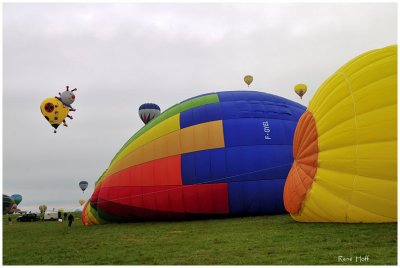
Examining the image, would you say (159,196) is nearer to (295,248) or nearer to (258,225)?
(258,225)

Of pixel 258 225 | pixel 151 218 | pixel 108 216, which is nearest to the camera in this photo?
pixel 258 225

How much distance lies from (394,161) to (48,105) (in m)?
25.9

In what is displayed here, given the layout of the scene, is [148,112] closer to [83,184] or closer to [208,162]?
[208,162]

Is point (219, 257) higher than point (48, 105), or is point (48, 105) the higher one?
point (48, 105)

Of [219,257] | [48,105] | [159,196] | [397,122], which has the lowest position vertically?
[219,257]

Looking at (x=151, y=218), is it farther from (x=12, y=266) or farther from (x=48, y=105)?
(x=48, y=105)

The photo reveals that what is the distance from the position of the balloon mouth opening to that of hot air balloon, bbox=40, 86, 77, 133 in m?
22.1

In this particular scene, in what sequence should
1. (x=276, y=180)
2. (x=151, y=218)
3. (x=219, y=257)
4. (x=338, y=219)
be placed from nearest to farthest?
(x=219, y=257), (x=338, y=219), (x=276, y=180), (x=151, y=218)

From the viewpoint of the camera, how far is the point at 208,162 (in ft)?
48.6

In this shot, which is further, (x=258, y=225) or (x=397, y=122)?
(x=258, y=225)

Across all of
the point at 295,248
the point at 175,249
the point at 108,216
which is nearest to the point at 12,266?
the point at 175,249

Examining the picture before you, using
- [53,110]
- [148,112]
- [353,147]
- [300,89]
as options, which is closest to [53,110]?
[53,110]

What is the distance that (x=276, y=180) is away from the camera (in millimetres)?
14750

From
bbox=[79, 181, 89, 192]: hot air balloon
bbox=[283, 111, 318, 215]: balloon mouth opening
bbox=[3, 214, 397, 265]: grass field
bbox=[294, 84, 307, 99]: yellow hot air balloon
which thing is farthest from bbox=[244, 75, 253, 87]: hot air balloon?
bbox=[79, 181, 89, 192]: hot air balloon
